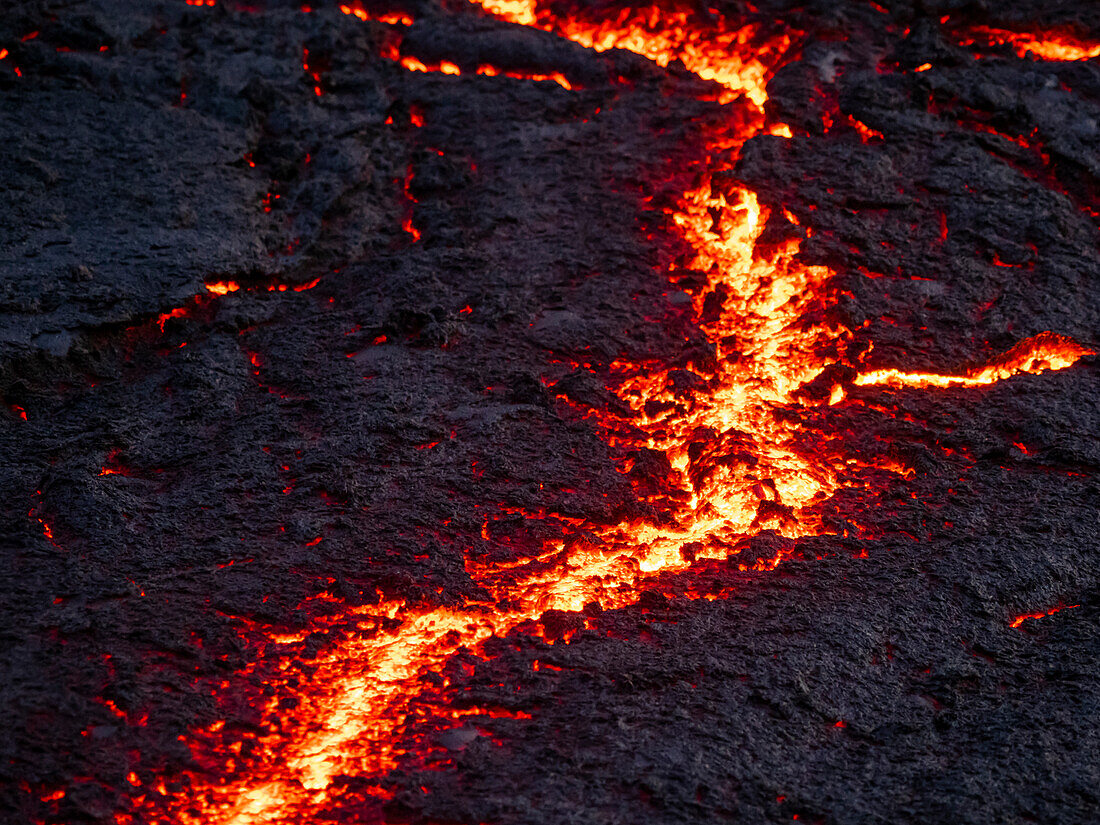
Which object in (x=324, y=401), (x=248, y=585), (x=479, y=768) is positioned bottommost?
(x=479, y=768)

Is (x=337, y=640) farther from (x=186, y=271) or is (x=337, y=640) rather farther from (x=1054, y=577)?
(x=1054, y=577)

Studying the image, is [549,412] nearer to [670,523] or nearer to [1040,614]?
[670,523]

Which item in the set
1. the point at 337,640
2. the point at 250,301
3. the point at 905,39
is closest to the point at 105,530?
the point at 337,640

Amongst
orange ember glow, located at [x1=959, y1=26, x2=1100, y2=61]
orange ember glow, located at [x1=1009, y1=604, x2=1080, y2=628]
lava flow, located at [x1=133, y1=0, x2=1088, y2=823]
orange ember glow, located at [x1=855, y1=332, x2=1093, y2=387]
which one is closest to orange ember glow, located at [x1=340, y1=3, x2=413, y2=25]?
lava flow, located at [x1=133, y1=0, x2=1088, y2=823]

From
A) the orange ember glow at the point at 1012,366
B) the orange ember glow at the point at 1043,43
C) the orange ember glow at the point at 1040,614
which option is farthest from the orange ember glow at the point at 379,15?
the orange ember glow at the point at 1040,614

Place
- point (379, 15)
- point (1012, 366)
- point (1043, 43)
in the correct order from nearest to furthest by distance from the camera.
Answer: point (1012, 366) → point (1043, 43) → point (379, 15)

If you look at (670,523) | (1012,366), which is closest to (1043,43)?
(1012,366)

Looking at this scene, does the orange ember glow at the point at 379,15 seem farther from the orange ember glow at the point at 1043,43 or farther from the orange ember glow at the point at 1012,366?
the orange ember glow at the point at 1012,366

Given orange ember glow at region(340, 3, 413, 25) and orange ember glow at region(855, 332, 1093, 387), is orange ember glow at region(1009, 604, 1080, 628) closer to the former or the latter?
orange ember glow at region(855, 332, 1093, 387)
